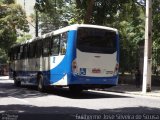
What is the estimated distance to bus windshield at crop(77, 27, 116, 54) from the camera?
72.4ft

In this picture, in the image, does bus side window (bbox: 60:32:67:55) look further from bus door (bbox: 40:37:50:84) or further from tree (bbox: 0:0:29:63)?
tree (bbox: 0:0:29:63)

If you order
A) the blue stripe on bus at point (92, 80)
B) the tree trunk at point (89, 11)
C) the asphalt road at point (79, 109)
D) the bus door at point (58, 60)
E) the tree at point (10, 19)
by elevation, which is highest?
the tree at point (10, 19)

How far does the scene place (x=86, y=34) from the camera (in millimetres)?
22188

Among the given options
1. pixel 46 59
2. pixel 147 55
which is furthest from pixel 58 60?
pixel 147 55

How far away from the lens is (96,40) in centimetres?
2236

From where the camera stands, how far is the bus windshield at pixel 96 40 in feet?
72.4

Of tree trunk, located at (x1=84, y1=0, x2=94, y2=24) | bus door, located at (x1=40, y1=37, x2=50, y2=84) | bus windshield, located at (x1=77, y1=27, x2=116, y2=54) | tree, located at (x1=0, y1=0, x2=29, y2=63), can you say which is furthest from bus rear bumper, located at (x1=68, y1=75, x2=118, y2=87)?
tree, located at (x1=0, y1=0, x2=29, y2=63)

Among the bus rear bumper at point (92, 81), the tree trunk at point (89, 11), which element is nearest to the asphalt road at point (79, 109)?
the bus rear bumper at point (92, 81)

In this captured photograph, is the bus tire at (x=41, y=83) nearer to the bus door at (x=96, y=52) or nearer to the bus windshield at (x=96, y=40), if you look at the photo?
the bus door at (x=96, y=52)

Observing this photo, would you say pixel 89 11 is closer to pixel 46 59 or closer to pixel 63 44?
pixel 46 59

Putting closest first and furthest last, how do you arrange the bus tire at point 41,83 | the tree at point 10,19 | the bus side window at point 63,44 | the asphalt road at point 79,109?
1. the asphalt road at point 79,109
2. the bus side window at point 63,44
3. the bus tire at point 41,83
4. the tree at point 10,19

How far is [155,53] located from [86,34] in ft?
55.7

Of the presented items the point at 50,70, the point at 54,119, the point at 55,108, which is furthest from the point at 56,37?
the point at 54,119

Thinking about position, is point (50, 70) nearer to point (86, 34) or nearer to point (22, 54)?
point (86, 34)
